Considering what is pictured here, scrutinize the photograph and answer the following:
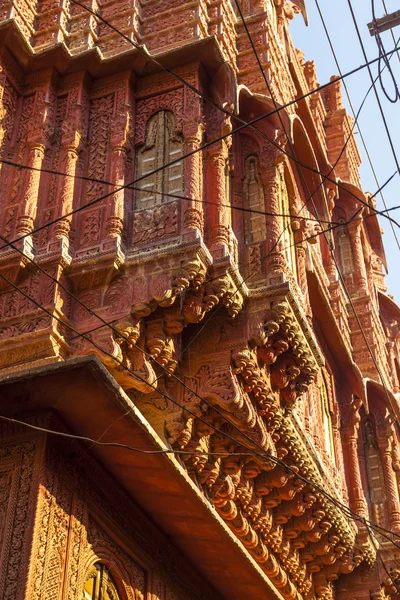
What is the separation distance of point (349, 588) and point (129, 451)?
5.55 m

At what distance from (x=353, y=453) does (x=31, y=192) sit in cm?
632

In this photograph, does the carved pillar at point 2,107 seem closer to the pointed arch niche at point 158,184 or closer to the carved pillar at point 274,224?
the pointed arch niche at point 158,184

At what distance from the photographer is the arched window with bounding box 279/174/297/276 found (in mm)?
9508

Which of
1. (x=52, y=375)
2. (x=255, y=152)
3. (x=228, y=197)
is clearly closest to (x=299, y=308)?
(x=228, y=197)

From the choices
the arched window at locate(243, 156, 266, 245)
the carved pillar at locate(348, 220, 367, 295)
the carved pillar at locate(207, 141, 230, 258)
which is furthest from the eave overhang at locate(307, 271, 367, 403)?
the carved pillar at locate(207, 141, 230, 258)

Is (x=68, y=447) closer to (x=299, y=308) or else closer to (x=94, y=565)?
(x=94, y=565)

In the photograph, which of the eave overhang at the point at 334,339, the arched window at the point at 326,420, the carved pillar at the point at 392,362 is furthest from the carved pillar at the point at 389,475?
the carved pillar at the point at 392,362

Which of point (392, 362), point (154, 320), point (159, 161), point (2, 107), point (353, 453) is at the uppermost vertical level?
point (392, 362)

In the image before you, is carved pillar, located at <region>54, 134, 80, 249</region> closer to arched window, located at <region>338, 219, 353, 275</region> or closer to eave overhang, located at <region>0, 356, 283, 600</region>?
eave overhang, located at <region>0, 356, 283, 600</region>

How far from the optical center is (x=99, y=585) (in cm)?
770

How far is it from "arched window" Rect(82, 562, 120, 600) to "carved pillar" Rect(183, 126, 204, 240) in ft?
9.51

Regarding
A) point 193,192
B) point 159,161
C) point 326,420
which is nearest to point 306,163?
point 326,420

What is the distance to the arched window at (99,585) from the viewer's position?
24.7 feet

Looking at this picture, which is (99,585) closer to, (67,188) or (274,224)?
(67,188)
